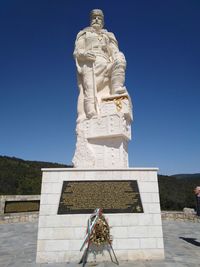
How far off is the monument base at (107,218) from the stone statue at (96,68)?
2.40 meters

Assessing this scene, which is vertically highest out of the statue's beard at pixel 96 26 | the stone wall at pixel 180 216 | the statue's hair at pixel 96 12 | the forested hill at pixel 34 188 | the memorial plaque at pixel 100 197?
the statue's hair at pixel 96 12

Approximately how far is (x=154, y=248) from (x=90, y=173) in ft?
7.78

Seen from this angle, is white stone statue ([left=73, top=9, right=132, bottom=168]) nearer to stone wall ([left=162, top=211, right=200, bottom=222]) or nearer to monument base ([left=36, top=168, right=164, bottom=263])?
monument base ([left=36, top=168, right=164, bottom=263])

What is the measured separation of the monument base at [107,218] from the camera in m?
5.37

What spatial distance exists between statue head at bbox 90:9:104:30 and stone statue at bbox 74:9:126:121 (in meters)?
0.08

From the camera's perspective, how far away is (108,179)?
19.2 feet

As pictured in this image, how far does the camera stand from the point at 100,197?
5699 millimetres

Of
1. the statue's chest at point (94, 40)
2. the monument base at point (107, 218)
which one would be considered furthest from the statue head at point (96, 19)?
the monument base at point (107, 218)

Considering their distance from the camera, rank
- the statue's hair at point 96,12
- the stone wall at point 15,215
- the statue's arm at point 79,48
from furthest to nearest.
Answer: the stone wall at point 15,215 < the statue's hair at point 96,12 < the statue's arm at point 79,48

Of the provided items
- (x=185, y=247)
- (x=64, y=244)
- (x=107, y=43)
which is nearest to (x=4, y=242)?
(x=64, y=244)

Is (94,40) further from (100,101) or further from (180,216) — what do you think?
(180,216)

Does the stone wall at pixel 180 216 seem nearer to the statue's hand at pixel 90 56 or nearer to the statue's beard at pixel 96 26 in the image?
the statue's hand at pixel 90 56

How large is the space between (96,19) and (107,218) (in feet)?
23.7

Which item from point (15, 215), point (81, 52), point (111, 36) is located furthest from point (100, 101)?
point (15, 215)
